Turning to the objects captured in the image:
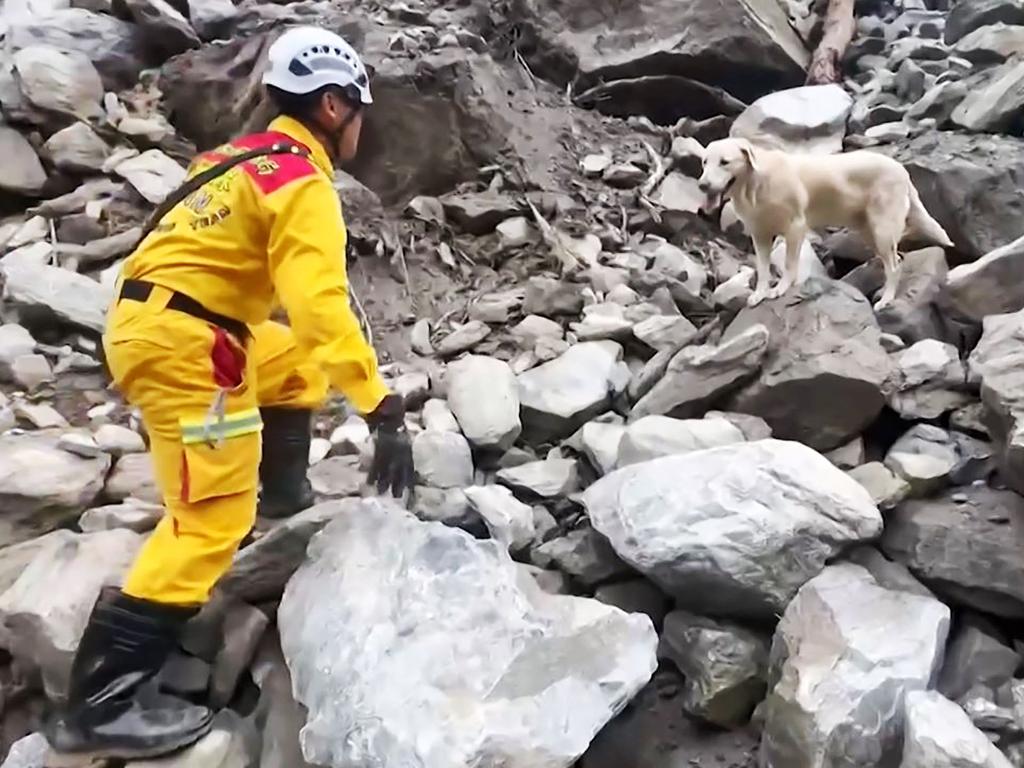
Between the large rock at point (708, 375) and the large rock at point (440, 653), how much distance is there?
0.80m

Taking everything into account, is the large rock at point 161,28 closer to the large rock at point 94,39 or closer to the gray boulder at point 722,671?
A: the large rock at point 94,39

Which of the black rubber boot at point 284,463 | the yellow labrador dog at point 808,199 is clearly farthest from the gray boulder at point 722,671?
the yellow labrador dog at point 808,199

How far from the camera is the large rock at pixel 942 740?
1.77 metres

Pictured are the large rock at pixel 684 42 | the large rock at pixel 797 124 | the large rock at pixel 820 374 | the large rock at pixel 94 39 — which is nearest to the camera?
the large rock at pixel 820 374

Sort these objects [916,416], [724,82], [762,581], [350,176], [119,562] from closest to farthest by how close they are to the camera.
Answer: [762,581] → [119,562] → [916,416] → [350,176] → [724,82]

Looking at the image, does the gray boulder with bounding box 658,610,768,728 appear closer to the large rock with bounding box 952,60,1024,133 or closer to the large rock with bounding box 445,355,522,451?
the large rock with bounding box 445,355,522,451

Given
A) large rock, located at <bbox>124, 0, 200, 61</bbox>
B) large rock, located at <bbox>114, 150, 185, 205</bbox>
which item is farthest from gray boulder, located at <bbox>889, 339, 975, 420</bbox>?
large rock, located at <bbox>124, 0, 200, 61</bbox>

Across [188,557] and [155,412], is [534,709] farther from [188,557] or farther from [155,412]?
[155,412]

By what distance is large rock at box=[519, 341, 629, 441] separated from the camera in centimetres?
305

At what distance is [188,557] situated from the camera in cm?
203

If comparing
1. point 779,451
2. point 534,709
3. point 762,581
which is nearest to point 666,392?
point 779,451

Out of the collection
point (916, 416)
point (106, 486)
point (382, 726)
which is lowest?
point (106, 486)

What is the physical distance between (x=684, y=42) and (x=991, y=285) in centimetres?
268

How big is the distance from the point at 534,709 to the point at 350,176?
2.86 metres
